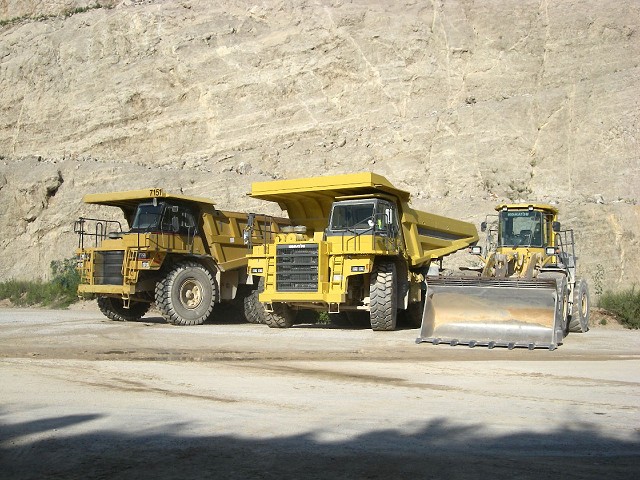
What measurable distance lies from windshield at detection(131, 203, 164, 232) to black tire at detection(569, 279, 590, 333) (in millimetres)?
9446

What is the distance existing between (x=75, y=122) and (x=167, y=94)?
4921 mm

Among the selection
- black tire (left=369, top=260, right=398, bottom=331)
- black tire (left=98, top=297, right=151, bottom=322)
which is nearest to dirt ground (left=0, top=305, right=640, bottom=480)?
black tire (left=369, top=260, right=398, bottom=331)

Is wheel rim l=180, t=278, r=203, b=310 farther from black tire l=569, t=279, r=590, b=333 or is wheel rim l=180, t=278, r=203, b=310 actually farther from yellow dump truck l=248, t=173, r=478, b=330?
black tire l=569, t=279, r=590, b=333

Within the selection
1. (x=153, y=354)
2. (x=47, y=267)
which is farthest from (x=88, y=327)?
(x=47, y=267)

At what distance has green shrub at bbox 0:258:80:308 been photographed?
83.3ft

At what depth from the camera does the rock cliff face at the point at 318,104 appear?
31.9 meters

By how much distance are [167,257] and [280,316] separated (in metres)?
3.19

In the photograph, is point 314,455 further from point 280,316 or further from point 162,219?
point 162,219

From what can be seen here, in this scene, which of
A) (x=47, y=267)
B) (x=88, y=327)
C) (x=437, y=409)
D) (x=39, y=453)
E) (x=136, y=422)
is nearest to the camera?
(x=39, y=453)

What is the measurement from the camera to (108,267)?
18.0 m

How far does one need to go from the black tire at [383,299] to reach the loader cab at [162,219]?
5126mm

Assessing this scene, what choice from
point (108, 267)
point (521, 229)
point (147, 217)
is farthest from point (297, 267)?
point (521, 229)

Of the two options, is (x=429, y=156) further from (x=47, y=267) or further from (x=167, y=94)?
(x=47, y=267)

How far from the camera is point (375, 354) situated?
1163cm
